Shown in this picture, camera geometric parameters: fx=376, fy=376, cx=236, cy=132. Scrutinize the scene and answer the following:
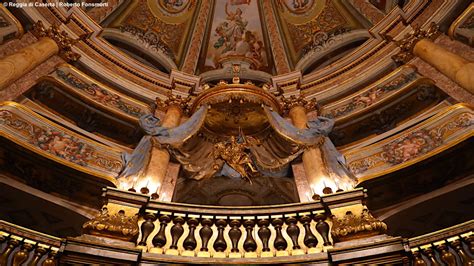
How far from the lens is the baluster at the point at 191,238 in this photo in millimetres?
4215

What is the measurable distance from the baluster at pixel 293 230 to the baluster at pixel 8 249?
9.15 ft

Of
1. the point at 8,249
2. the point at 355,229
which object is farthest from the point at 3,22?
the point at 355,229

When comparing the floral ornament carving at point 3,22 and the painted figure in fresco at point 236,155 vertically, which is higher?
the floral ornament carving at point 3,22

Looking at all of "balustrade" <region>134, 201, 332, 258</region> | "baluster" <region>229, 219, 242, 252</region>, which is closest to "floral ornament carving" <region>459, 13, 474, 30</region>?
"balustrade" <region>134, 201, 332, 258</region>

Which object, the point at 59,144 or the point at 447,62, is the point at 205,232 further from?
the point at 447,62

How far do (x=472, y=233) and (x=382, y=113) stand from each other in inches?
246

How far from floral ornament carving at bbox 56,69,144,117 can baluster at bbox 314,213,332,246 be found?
6.52 m

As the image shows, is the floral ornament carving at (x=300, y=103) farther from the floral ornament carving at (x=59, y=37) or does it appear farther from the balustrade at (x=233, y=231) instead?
the balustrade at (x=233, y=231)

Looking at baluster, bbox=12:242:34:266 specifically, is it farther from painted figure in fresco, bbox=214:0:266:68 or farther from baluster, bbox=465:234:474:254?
painted figure in fresco, bbox=214:0:266:68

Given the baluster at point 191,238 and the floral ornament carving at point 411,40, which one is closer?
the baluster at point 191,238

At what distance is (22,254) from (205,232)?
6.06 ft

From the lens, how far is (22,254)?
3.41 metres

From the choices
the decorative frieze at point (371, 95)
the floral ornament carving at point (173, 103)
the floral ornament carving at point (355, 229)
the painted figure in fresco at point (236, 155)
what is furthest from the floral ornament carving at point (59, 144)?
the decorative frieze at point (371, 95)

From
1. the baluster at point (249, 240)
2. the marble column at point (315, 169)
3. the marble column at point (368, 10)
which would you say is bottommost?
the baluster at point (249, 240)
